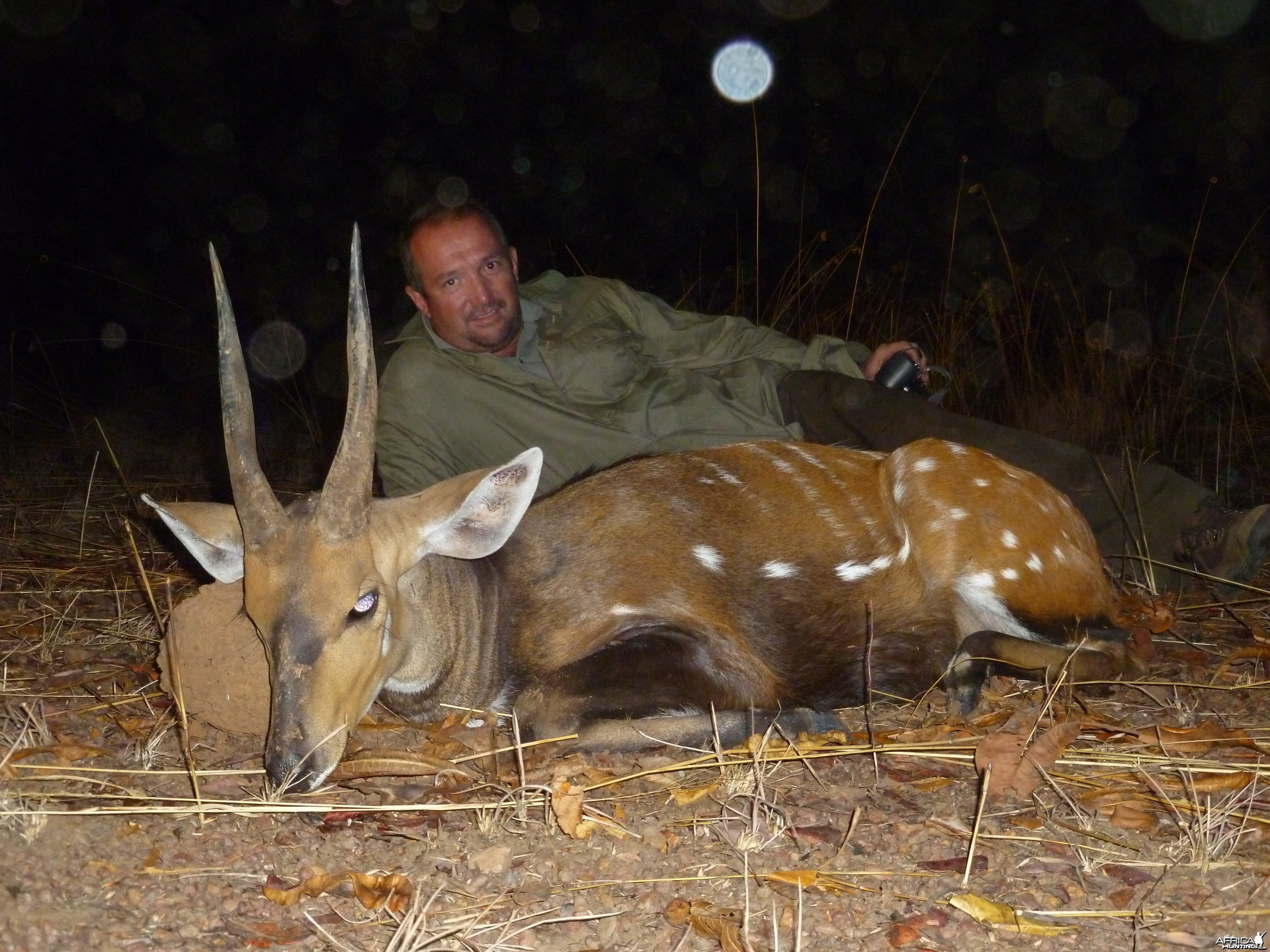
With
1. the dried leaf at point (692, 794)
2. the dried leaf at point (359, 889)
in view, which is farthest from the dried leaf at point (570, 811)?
the dried leaf at point (359, 889)

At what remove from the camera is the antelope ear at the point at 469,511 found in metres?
3.50

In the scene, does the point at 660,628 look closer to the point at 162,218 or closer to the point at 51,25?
the point at 162,218

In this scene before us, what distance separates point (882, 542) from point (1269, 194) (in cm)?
1130

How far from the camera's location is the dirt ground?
241cm

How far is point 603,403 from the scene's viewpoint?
529cm

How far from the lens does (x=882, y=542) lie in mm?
4254

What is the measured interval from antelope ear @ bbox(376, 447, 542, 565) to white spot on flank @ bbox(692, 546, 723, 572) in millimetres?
763

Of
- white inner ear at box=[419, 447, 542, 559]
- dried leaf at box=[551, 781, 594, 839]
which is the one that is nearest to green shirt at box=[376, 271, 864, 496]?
white inner ear at box=[419, 447, 542, 559]

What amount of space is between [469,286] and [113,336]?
1184 cm

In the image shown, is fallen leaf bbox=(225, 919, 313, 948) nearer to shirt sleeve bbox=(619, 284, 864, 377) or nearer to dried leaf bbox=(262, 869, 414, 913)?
dried leaf bbox=(262, 869, 414, 913)

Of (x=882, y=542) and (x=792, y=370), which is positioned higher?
(x=792, y=370)

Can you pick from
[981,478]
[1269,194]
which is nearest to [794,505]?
[981,478]

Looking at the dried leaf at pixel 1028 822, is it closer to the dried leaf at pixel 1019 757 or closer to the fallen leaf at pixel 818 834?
the dried leaf at pixel 1019 757

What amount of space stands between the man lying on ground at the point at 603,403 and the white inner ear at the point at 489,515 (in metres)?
1.27
